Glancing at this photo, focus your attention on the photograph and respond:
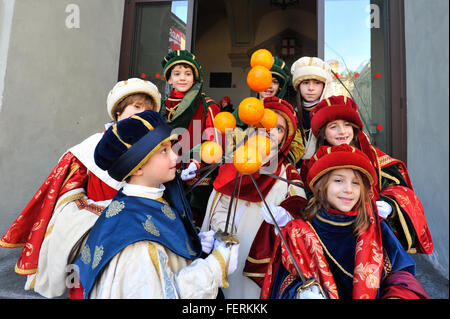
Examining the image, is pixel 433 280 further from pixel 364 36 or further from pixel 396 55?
pixel 364 36

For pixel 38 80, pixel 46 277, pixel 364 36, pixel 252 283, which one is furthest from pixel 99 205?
pixel 364 36

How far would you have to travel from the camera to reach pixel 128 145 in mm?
1466

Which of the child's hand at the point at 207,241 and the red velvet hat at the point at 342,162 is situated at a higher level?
the red velvet hat at the point at 342,162

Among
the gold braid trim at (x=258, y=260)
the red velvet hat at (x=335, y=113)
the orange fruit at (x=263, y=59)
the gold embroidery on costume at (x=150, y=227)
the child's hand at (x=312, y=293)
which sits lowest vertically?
the child's hand at (x=312, y=293)

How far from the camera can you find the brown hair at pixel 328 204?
1.66m

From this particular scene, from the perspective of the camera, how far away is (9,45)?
2.86 metres

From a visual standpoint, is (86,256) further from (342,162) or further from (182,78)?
(182,78)

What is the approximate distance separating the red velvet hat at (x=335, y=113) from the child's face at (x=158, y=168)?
3.59 feet

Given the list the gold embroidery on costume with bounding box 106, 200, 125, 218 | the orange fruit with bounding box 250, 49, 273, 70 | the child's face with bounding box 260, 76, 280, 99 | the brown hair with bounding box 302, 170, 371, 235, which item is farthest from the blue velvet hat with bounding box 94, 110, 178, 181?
the child's face with bounding box 260, 76, 280, 99

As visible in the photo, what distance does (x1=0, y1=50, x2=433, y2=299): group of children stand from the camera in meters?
1.38

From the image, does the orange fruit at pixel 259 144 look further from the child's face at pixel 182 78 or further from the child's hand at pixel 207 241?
the child's face at pixel 182 78

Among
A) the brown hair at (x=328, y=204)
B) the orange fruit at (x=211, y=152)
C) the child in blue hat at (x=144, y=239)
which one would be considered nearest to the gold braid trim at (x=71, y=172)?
the child in blue hat at (x=144, y=239)

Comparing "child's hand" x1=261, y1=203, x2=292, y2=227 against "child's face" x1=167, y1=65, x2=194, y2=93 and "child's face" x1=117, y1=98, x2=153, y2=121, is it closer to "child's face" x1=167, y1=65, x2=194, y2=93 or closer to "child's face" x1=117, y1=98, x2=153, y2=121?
"child's face" x1=117, y1=98, x2=153, y2=121
